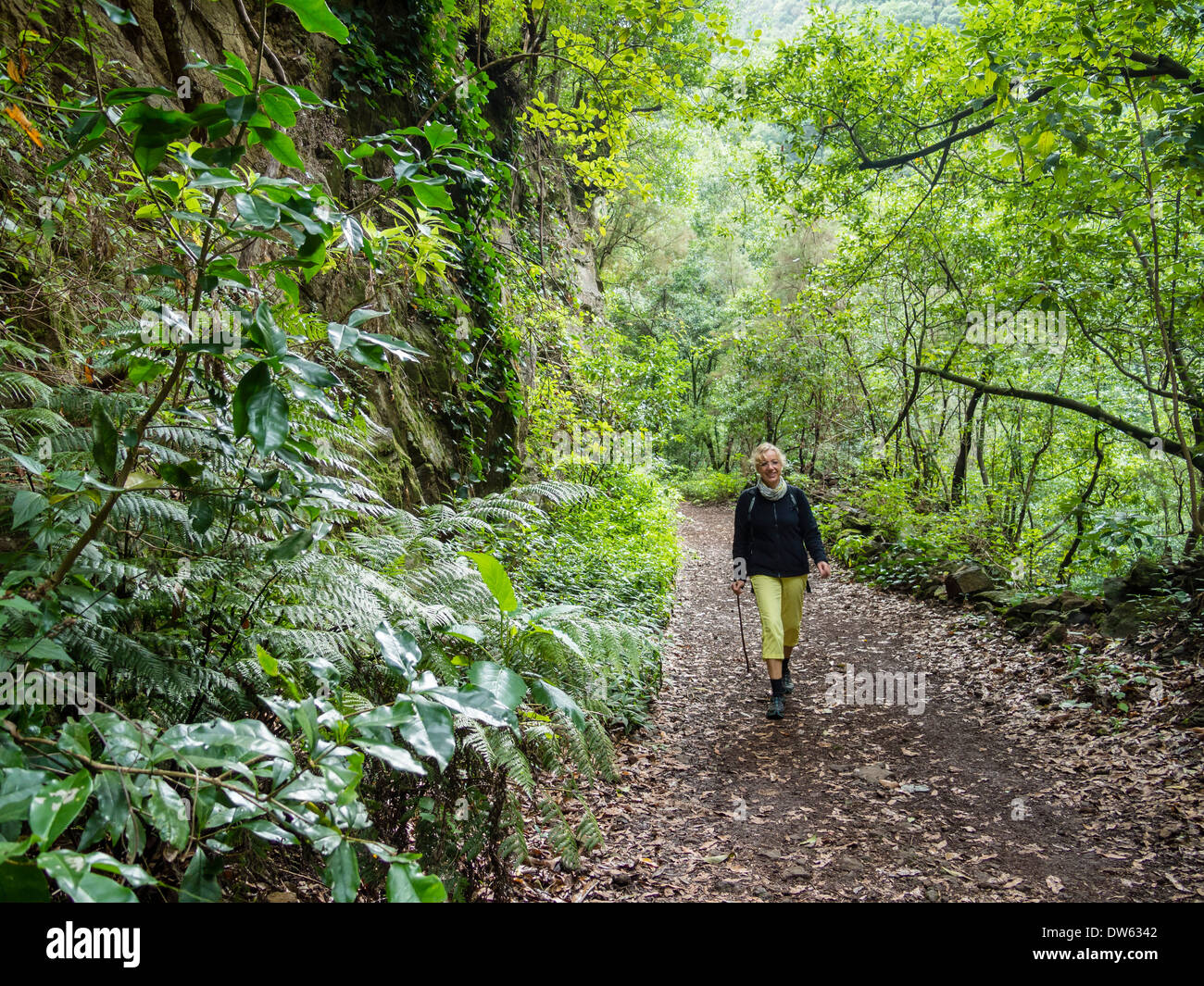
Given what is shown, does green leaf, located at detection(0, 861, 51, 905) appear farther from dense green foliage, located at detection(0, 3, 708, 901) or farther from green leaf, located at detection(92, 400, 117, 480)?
green leaf, located at detection(92, 400, 117, 480)

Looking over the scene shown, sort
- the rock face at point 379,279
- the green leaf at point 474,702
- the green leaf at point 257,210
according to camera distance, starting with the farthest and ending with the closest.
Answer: the rock face at point 379,279 < the green leaf at point 257,210 < the green leaf at point 474,702

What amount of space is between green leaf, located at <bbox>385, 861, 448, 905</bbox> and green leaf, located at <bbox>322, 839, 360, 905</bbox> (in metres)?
0.08

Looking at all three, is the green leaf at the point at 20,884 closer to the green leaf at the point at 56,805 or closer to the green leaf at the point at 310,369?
the green leaf at the point at 56,805

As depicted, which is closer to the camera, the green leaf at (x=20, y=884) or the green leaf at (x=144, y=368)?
the green leaf at (x=20, y=884)

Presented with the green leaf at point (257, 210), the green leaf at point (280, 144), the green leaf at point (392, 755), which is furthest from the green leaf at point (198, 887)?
the green leaf at point (280, 144)

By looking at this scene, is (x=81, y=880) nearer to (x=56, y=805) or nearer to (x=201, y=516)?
(x=56, y=805)

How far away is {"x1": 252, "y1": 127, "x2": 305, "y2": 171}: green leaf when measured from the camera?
4.29 ft

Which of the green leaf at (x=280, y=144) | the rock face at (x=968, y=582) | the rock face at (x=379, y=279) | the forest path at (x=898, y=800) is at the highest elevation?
the rock face at (x=379, y=279)

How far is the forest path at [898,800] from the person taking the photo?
3.16m

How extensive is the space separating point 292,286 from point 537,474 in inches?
274

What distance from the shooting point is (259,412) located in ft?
4.17

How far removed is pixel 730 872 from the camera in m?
3.28

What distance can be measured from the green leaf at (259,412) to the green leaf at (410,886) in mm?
800
